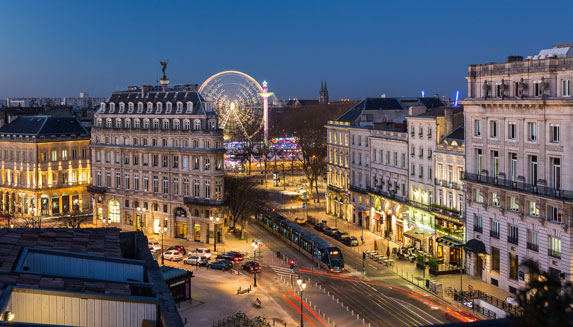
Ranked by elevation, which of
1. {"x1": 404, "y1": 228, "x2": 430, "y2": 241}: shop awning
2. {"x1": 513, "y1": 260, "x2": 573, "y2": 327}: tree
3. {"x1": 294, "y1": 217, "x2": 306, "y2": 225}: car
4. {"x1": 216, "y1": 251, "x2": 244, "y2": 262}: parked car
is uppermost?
{"x1": 513, "y1": 260, "x2": 573, "y2": 327}: tree

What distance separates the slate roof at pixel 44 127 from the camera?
113 m

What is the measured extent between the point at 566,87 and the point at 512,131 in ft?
24.4

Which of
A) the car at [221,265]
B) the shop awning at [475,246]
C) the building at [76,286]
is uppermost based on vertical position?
the building at [76,286]

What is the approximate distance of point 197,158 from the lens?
3595 inches

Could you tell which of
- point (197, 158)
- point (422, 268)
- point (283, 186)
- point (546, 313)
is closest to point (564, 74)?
point (422, 268)

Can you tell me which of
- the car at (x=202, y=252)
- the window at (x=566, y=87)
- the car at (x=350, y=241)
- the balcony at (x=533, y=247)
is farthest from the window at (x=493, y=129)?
the car at (x=202, y=252)

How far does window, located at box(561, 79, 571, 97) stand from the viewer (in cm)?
5819

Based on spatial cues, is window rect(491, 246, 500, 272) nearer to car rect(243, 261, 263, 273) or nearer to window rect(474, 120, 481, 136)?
window rect(474, 120, 481, 136)

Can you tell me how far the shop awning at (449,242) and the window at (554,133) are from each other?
16.2m

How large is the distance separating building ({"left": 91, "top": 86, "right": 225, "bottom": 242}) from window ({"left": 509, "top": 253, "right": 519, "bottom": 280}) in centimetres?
3895

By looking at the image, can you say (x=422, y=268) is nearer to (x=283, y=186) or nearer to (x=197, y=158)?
(x=197, y=158)

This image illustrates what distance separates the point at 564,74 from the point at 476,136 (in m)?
13.0

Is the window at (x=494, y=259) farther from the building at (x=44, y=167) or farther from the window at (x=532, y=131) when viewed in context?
the building at (x=44, y=167)

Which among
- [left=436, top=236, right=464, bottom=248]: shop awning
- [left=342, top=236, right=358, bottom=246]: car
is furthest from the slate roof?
[left=436, top=236, right=464, bottom=248]: shop awning
